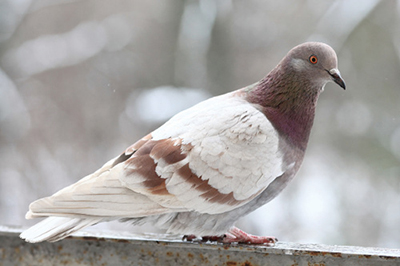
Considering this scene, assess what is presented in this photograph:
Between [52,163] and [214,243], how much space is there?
1841 millimetres

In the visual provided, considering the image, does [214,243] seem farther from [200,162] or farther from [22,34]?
[22,34]

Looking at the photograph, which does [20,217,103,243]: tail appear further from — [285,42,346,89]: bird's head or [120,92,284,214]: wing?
[285,42,346,89]: bird's head

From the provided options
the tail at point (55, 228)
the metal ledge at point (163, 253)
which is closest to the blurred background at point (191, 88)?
the metal ledge at point (163, 253)

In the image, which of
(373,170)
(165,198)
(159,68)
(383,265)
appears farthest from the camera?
(159,68)

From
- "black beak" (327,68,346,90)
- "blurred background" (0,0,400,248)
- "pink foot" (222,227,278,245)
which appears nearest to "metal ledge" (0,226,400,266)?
"pink foot" (222,227,278,245)

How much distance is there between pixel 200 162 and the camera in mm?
1367

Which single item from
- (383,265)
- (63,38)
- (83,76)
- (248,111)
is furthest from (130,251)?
(63,38)

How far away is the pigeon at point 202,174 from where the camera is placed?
1358 millimetres

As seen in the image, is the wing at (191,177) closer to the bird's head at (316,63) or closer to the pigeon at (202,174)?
the pigeon at (202,174)

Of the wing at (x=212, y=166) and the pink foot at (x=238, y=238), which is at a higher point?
the wing at (x=212, y=166)

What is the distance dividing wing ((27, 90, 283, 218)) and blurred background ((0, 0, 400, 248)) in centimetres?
119

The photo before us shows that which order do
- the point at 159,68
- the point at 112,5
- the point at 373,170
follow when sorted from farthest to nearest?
the point at 112,5 < the point at 159,68 < the point at 373,170

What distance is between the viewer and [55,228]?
1.34 meters

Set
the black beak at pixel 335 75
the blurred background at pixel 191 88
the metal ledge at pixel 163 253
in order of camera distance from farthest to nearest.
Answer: the blurred background at pixel 191 88
the black beak at pixel 335 75
the metal ledge at pixel 163 253
